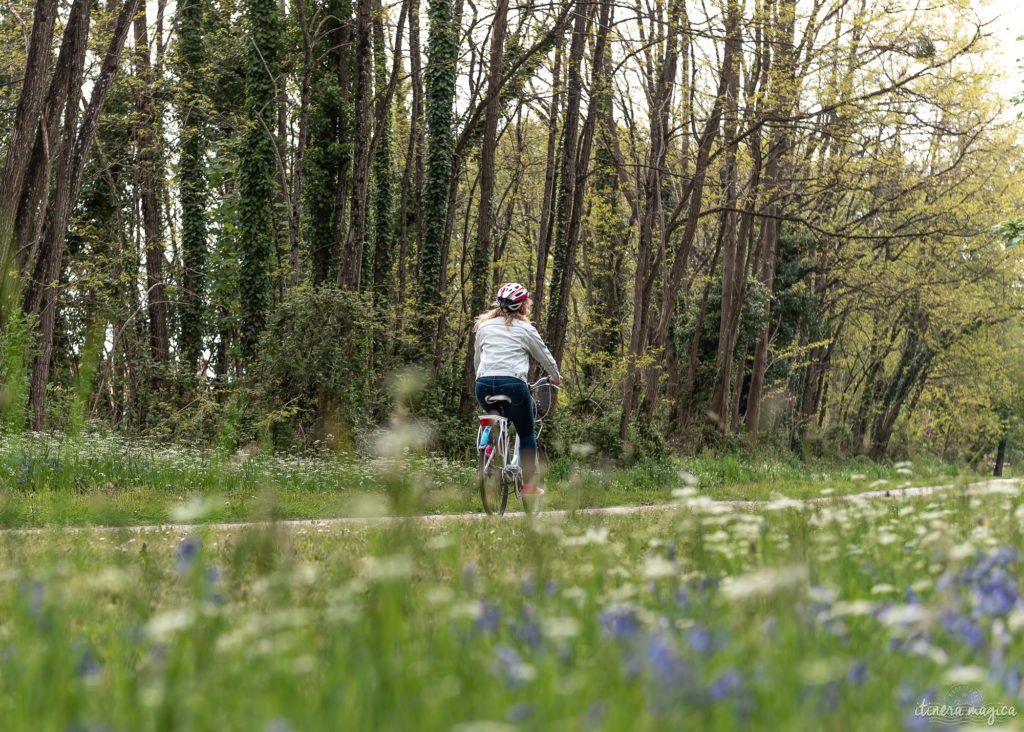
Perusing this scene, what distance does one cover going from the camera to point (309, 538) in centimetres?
746

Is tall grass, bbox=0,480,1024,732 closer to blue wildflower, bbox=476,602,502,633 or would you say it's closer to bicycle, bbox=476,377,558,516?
blue wildflower, bbox=476,602,502,633

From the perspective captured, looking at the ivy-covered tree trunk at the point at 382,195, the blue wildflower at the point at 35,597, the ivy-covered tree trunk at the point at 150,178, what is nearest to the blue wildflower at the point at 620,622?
the blue wildflower at the point at 35,597

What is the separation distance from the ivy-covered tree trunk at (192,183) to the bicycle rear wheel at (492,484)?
18877mm

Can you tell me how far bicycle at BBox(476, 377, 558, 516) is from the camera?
10047 mm

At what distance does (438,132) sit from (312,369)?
7648 mm

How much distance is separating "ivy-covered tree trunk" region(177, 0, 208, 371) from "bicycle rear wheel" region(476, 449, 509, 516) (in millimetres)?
18877

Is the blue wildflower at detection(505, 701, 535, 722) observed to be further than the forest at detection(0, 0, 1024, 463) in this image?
No

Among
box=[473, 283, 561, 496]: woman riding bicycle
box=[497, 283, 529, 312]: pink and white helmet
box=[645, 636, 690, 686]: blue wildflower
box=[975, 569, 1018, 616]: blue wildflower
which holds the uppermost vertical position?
box=[497, 283, 529, 312]: pink and white helmet

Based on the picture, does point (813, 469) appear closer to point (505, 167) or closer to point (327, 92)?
point (505, 167)

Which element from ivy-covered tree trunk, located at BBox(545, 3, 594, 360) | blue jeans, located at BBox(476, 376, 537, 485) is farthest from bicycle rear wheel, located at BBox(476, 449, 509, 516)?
ivy-covered tree trunk, located at BBox(545, 3, 594, 360)

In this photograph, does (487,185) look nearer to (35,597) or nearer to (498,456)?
(498,456)

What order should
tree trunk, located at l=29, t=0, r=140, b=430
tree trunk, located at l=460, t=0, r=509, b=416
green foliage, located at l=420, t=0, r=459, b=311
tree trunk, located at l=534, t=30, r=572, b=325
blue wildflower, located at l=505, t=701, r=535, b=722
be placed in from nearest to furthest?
blue wildflower, located at l=505, t=701, r=535, b=722 → tree trunk, located at l=29, t=0, r=140, b=430 → tree trunk, located at l=460, t=0, r=509, b=416 → tree trunk, located at l=534, t=30, r=572, b=325 → green foliage, located at l=420, t=0, r=459, b=311

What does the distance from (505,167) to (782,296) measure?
Result: 923 cm

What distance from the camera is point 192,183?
1086 inches
